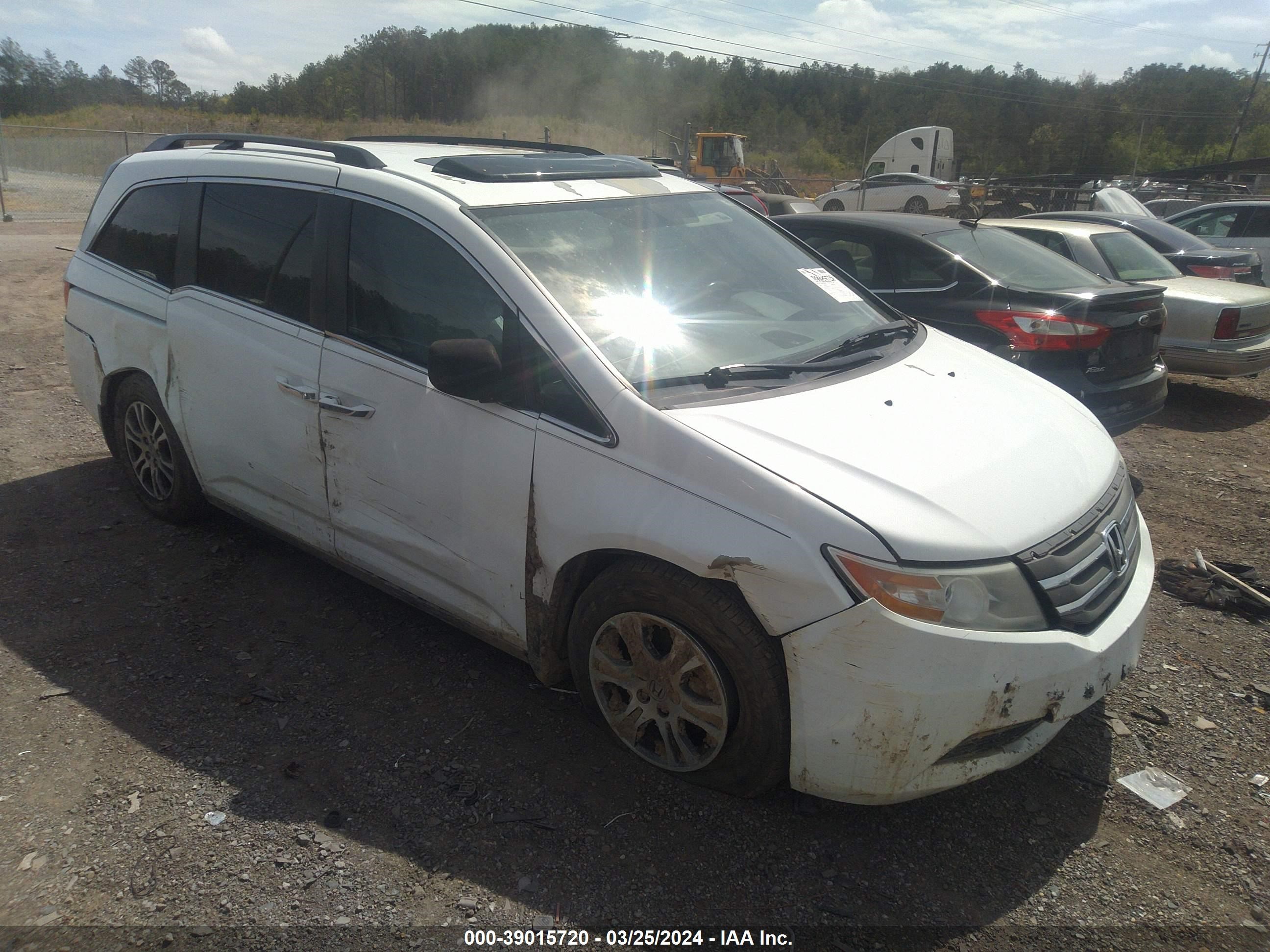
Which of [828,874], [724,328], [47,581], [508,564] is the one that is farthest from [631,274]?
[47,581]

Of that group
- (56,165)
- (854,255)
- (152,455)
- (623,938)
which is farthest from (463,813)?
(56,165)

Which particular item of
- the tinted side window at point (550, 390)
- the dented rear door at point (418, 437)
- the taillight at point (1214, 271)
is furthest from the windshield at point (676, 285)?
the taillight at point (1214, 271)

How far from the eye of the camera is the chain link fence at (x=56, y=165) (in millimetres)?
21047

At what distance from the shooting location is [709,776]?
2615 millimetres

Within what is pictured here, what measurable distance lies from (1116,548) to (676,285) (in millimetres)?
1657

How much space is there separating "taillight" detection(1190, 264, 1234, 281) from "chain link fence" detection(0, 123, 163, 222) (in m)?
20.9

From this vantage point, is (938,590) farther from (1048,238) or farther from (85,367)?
(1048,238)

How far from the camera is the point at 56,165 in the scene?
28.5 m

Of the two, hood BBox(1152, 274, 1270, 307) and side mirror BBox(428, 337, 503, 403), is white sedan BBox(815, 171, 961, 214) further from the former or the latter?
side mirror BBox(428, 337, 503, 403)

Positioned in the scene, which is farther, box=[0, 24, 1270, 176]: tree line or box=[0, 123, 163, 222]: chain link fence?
box=[0, 24, 1270, 176]: tree line

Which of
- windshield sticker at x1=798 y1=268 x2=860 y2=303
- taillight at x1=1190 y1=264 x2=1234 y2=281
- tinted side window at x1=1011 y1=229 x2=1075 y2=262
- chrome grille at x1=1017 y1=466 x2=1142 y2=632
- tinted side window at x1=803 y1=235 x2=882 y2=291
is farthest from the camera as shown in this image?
taillight at x1=1190 y1=264 x2=1234 y2=281

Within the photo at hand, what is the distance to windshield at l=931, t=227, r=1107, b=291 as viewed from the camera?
18.7ft

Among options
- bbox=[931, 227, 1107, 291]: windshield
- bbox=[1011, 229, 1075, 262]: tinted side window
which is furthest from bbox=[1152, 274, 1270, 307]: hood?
bbox=[931, 227, 1107, 291]: windshield

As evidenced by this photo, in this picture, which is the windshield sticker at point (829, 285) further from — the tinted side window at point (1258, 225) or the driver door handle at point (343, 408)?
the tinted side window at point (1258, 225)
